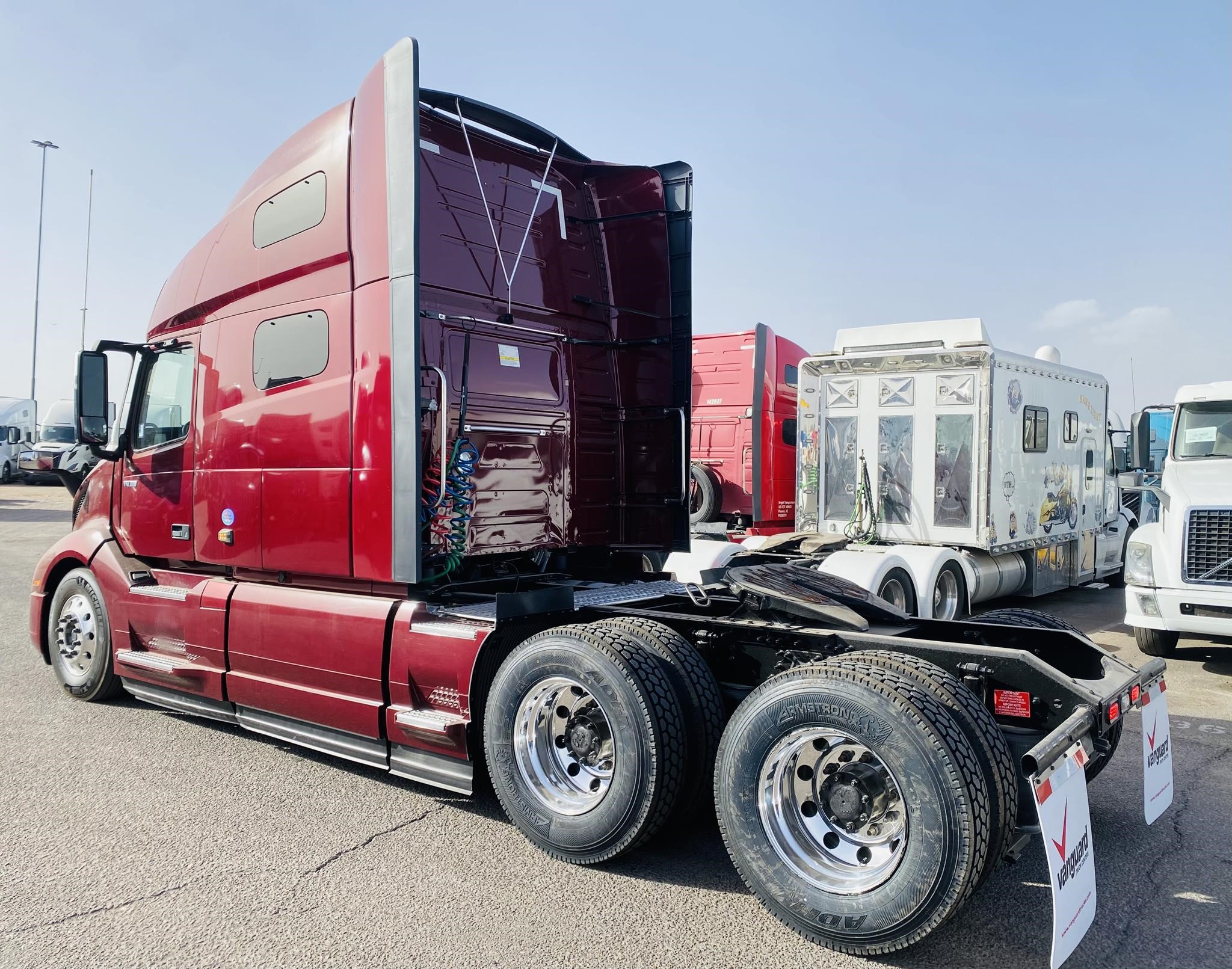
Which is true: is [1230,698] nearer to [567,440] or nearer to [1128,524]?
[567,440]

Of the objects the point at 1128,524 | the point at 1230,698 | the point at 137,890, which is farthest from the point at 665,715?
the point at 1128,524

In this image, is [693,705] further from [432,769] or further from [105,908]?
[105,908]

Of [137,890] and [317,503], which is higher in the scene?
[317,503]

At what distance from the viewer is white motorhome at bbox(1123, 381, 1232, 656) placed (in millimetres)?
7477

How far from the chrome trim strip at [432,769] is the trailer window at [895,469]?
6.47 m

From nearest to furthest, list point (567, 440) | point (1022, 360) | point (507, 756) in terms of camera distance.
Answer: point (507, 756) → point (567, 440) → point (1022, 360)

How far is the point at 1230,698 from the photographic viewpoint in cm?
674

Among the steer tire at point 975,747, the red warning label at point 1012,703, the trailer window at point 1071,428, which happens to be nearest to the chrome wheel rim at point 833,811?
the steer tire at point 975,747

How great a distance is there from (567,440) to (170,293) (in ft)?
9.77

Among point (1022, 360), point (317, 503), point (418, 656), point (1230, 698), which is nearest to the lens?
point (418, 656)

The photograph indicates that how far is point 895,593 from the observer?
8.38 m

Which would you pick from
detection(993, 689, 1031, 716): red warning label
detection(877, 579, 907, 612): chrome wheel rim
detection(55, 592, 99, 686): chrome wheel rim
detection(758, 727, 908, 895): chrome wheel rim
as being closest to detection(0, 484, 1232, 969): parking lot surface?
detection(758, 727, 908, 895): chrome wheel rim

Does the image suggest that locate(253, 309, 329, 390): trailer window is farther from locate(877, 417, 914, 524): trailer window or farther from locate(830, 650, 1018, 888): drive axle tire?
locate(877, 417, 914, 524): trailer window

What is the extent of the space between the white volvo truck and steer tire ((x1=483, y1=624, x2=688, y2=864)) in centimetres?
433
